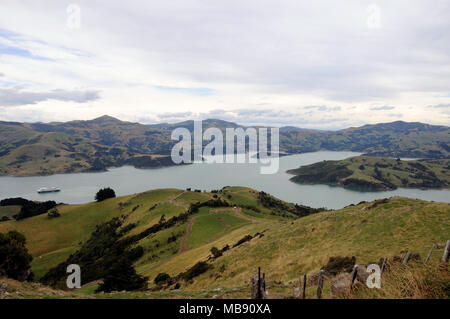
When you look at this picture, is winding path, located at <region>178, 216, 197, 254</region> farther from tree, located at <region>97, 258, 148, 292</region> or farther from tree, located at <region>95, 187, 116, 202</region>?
tree, located at <region>95, 187, 116, 202</region>

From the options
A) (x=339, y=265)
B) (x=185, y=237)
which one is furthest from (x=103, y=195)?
(x=339, y=265)

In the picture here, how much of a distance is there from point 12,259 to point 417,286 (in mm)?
39880

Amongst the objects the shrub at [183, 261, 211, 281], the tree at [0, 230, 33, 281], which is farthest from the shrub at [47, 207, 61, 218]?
the shrub at [183, 261, 211, 281]

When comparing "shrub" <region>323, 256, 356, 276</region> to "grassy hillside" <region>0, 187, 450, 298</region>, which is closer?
"shrub" <region>323, 256, 356, 276</region>

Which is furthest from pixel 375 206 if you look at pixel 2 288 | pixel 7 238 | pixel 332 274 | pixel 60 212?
pixel 60 212

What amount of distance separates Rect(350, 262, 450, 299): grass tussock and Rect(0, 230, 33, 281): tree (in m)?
37.6

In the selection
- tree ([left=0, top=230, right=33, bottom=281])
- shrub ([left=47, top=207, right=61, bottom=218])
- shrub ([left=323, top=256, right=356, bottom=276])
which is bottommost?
shrub ([left=47, top=207, right=61, bottom=218])

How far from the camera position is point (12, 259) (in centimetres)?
2925

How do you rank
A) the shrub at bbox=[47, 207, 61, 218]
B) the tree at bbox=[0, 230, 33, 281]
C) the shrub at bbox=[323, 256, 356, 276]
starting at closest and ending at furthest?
the shrub at bbox=[323, 256, 356, 276] < the tree at bbox=[0, 230, 33, 281] < the shrub at bbox=[47, 207, 61, 218]

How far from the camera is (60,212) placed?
122 metres

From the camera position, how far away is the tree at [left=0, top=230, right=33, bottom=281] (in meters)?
28.8

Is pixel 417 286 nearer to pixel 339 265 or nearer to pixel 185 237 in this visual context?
pixel 339 265

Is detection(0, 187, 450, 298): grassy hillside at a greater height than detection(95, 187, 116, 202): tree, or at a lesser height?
greater
